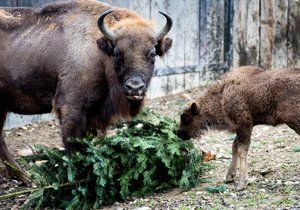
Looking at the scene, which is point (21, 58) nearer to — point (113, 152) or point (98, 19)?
point (98, 19)

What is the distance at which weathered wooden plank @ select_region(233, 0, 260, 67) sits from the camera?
36.4 feet

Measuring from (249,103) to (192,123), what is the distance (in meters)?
0.75

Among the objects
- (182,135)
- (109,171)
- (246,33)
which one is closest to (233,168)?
(182,135)

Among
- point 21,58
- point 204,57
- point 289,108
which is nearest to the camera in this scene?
point 289,108

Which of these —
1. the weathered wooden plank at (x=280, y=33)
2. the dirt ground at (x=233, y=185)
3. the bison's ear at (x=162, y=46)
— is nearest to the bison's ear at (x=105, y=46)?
the bison's ear at (x=162, y=46)

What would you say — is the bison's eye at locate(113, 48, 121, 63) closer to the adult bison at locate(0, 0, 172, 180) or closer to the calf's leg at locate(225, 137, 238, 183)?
the adult bison at locate(0, 0, 172, 180)

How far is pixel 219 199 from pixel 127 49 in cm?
167

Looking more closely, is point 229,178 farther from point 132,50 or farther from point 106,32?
point 106,32

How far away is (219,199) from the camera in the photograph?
17.8ft

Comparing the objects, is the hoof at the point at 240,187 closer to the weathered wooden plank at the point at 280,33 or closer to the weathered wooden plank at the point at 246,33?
the weathered wooden plank at the point at 246,33

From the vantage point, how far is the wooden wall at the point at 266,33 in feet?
36.6

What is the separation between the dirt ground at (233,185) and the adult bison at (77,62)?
95 cm

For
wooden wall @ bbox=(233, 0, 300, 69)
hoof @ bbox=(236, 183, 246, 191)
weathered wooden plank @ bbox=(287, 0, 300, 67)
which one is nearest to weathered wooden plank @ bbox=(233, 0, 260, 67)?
wooden wall @ bbox=(233, 0, 300, 69)

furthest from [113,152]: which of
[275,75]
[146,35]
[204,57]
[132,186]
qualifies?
[204,57]
